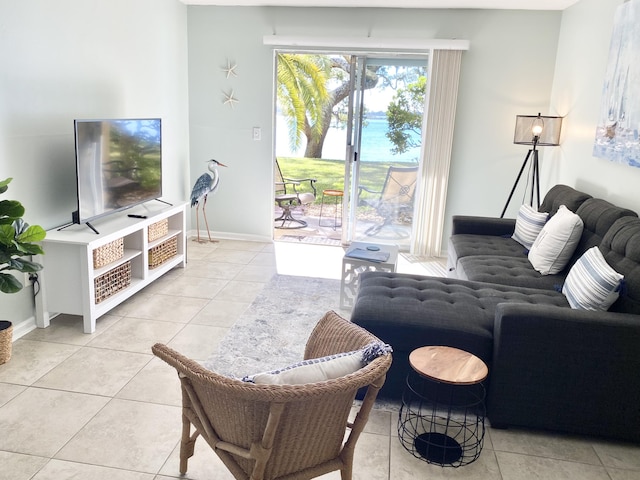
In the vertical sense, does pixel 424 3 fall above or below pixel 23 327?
above

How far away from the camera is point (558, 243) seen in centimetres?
348

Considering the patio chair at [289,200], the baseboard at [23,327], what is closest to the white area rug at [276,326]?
the baseboard at [23,327]

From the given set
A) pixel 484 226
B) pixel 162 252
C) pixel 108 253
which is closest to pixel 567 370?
pixel 484 226

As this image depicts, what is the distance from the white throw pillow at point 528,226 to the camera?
4.03m

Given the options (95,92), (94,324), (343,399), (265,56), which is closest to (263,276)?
(94,324)

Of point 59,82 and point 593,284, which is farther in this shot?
point 59,82

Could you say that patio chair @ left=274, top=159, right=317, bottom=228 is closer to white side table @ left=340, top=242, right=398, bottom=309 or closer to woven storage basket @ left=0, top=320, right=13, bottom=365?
white side table @ left=340, top=242, right=398, bottom=309

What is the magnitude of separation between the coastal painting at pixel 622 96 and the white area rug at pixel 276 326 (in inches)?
84.4

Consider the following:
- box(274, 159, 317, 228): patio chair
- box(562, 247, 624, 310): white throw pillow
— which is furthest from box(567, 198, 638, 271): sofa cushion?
box(274, 159, 317, 228): patio chair

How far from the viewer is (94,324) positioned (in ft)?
11.4

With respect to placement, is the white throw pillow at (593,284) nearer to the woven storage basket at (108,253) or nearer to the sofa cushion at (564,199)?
the sofa cushion at (564,199)

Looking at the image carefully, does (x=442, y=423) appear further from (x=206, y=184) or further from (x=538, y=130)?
(x=206, y=184)

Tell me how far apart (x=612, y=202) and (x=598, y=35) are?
1.39 m

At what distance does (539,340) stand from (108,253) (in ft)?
8.85
